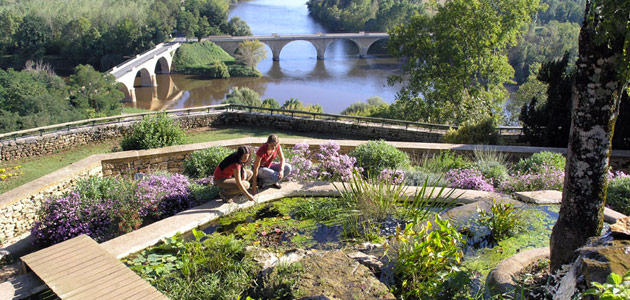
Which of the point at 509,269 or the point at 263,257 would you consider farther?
the point at 263,257

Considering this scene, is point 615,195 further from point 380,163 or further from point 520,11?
point 520,11

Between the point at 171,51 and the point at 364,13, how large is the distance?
107ft

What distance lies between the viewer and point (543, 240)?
5758 millimetres

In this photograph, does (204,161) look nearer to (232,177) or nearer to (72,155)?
(232,177)

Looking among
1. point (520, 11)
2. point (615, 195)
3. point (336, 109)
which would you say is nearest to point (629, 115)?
point (615, 195)

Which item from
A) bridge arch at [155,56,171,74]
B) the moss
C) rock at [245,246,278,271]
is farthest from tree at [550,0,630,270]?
bridge arch at [155,56,171,74]

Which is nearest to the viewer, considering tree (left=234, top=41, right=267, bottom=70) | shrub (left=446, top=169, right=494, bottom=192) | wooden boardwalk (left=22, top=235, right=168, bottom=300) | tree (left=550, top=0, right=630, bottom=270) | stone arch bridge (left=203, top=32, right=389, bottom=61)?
tree (left=550, top=0, right=630, bottom=270)

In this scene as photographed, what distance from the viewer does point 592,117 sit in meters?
4.10

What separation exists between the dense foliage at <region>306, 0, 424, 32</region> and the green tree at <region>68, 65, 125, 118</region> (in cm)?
4087

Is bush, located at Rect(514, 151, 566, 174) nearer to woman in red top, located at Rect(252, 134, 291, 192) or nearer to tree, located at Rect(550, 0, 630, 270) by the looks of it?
woman in red top, located at Rect(252, 134, 291, 192)

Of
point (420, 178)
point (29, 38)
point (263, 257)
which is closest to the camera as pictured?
point (263, 257)

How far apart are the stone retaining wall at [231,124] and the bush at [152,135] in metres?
3.75

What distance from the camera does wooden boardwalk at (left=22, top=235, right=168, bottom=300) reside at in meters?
4.54

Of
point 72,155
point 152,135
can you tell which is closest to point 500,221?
point 152,135
